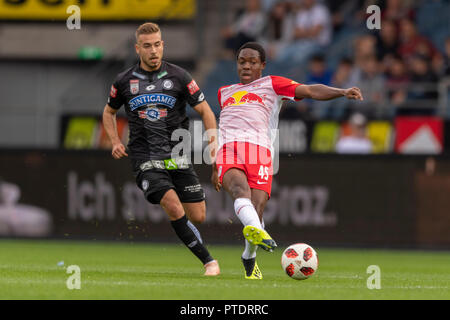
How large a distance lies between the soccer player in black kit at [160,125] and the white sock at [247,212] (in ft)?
2.46

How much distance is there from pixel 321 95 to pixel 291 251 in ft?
4.63

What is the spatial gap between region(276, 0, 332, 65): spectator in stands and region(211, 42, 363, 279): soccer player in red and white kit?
10798 mm

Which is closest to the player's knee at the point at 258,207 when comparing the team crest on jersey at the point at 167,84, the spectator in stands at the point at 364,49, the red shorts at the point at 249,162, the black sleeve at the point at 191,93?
the red shorts at the point at 249,162

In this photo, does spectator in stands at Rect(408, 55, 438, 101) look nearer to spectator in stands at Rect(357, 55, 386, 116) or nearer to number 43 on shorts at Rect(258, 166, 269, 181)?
spectator in stands at Rect(357, 55, 386, 116)

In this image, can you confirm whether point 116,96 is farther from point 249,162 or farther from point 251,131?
point 249,162

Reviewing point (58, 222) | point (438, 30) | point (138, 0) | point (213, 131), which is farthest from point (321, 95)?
point (138, 0)

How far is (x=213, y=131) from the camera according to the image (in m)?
9.78

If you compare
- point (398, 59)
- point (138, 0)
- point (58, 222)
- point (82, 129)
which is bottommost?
point (58, 222)

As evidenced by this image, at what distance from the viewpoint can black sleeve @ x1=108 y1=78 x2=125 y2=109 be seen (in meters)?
10.1

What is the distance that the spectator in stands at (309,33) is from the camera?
20719 mm

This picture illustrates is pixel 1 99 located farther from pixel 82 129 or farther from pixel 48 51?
pixel 82 129

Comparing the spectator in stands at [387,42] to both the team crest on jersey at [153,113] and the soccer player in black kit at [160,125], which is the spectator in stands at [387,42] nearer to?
the soccer player in black kit at [160,125]

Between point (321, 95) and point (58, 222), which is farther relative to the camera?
point (58, 222)

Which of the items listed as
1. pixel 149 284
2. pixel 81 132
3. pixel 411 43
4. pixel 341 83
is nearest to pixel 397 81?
pixel 411 43
